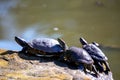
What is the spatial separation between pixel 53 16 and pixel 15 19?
3.15 feet

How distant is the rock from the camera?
428 centimetres

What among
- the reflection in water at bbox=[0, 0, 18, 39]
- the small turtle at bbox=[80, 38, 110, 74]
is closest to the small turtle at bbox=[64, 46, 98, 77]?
the small turtle at bbox=[80, 38, 110, 74]

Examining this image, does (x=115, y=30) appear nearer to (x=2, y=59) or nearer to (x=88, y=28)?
(x=88, y=28)

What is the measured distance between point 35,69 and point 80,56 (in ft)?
1.78

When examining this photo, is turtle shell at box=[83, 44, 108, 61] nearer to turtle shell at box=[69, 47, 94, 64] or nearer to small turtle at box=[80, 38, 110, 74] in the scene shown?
small turtle at box=[80, 38, 110, 74]

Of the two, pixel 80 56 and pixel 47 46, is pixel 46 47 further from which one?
pixel 80 56

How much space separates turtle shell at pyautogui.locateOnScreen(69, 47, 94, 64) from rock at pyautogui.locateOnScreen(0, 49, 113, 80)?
0.13m

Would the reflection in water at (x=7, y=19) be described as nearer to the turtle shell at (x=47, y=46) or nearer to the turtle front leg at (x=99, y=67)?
the turtle shell at (x=47, y=46)

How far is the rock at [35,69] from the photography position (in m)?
4.28

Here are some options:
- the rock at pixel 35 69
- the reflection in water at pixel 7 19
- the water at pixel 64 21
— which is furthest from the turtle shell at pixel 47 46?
the reflection in water at pixel 7 19

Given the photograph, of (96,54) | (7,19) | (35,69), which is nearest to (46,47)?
(35,69)

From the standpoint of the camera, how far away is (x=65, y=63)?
4551 millimetres

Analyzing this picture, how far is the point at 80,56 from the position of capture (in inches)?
173

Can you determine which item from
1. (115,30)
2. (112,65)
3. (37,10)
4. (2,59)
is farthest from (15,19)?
(2,59)
